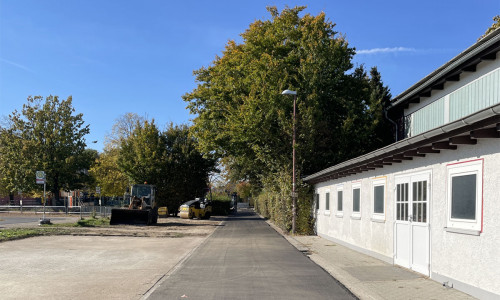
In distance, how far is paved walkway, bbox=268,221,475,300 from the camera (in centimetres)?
829

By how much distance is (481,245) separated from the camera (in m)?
7.62

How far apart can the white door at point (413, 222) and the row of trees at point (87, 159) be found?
108 feet

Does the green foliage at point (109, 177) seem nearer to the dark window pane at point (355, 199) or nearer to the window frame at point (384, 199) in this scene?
the dark window pane at point (355, 199)

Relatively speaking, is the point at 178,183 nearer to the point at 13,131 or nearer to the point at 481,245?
the point at 13,131

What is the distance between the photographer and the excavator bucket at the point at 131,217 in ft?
96.2

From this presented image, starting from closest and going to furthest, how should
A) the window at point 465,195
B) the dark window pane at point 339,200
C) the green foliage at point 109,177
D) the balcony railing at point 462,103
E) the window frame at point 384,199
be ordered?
1. the window at point 465,195
2. the window frame at point 384,199
3. the balcony railing at point 462,103
4. the dark window pane at point 339,200
5. the green foliage at point 109,177

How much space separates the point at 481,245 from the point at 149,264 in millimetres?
8878

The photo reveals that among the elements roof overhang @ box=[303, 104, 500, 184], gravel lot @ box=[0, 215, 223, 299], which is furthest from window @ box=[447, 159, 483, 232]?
gravel lot @ box=[0, 215, 223, 299]

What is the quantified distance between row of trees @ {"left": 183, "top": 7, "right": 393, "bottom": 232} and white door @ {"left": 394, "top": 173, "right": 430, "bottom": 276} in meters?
12.7

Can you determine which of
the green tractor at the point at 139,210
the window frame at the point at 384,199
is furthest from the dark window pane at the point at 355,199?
the green tractor at the point at 139,210

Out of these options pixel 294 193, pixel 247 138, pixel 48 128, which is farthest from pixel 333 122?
pixel 48 128

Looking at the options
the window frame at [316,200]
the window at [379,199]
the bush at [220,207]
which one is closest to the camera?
the window at [379,199]

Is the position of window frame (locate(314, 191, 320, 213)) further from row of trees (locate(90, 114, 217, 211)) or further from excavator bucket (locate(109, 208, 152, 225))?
row of trees (locate(90, 114, 217, 211))

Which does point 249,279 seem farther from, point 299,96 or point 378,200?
point 299,96
